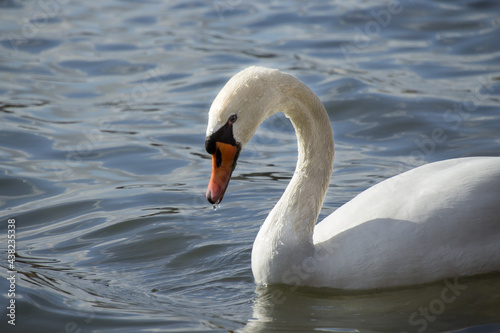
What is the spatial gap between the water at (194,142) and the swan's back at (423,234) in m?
0.16

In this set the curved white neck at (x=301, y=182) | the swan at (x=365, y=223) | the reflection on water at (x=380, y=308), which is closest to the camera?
the reflection on water at (x=380, y=308)

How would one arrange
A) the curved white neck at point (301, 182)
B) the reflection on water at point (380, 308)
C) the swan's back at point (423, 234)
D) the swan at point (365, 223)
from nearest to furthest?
1. the reflection on water at point (380, 308)
2. the swan at point (365, 223)
3. the swan's back at point (423, 234)
4. the curved white neck at point (301, 182)

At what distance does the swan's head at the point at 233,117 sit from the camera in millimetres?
4961

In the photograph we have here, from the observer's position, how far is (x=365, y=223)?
209 inches

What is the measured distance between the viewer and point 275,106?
534 centimetres

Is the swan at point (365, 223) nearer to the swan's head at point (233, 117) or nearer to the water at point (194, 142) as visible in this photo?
the swan's head at point (233, 117)

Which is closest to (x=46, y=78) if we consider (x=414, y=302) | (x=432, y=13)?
(x=432, y=13)

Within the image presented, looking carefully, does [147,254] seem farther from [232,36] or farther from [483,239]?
[232,36]

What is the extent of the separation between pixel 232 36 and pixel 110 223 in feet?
22.6

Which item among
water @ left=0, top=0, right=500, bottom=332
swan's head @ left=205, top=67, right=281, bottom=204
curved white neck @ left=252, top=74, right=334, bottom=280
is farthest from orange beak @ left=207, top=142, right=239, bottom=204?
water @ left=0, top=0, right=500, bottom=332

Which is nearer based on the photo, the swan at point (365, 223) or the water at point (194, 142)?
Result: the swan at point (365, 223)

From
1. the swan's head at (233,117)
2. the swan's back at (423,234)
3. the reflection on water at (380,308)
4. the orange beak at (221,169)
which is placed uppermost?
the swan's head at (233,117)

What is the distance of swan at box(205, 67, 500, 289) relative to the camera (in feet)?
16.7

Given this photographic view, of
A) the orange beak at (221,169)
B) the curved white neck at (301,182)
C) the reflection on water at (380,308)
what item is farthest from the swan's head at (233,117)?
the reflection on water at (380,308)
